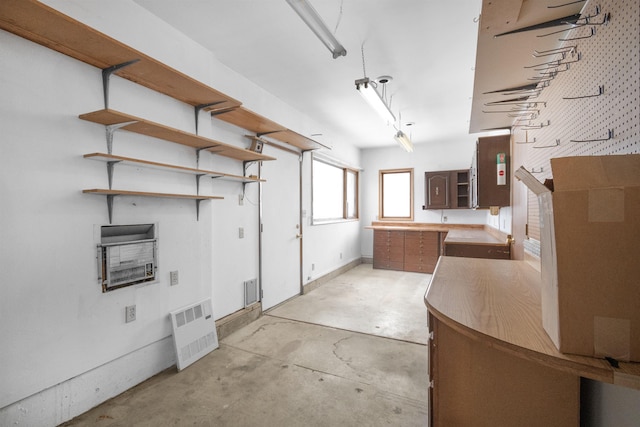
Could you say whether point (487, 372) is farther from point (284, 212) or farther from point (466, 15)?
point (284, 212)

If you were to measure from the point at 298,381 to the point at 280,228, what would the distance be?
222 centimetres

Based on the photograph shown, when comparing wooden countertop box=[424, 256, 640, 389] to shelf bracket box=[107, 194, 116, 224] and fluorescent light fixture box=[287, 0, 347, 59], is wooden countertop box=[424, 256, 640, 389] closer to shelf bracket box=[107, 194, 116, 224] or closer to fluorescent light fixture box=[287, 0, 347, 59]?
fluorescent light fixture box=[287, 0, 347, 59]

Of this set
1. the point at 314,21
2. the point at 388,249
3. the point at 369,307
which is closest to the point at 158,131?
the point at 314,21

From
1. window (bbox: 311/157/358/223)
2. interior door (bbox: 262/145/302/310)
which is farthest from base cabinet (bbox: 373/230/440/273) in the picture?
interior door (bbox: 262/145/302/310)

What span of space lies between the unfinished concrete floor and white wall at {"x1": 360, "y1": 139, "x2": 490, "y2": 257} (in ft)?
11.3

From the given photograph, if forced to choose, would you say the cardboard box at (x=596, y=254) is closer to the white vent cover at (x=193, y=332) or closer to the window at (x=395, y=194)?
the white vent cover at (x=193, y=332)

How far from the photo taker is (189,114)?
9.04ft

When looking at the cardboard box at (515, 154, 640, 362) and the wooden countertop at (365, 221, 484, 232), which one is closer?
the cardboard box at (515, 154, 640, 362)

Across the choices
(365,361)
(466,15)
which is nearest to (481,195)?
(466,15)

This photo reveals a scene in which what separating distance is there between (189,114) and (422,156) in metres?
5.47

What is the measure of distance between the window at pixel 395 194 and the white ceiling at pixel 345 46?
2.76 meters

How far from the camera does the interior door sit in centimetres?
394

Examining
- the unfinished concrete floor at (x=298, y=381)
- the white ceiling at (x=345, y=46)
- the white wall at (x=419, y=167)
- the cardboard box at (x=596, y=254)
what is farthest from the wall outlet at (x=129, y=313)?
the white wall at (x=419, y=167)

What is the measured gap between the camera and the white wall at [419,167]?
257 inches
